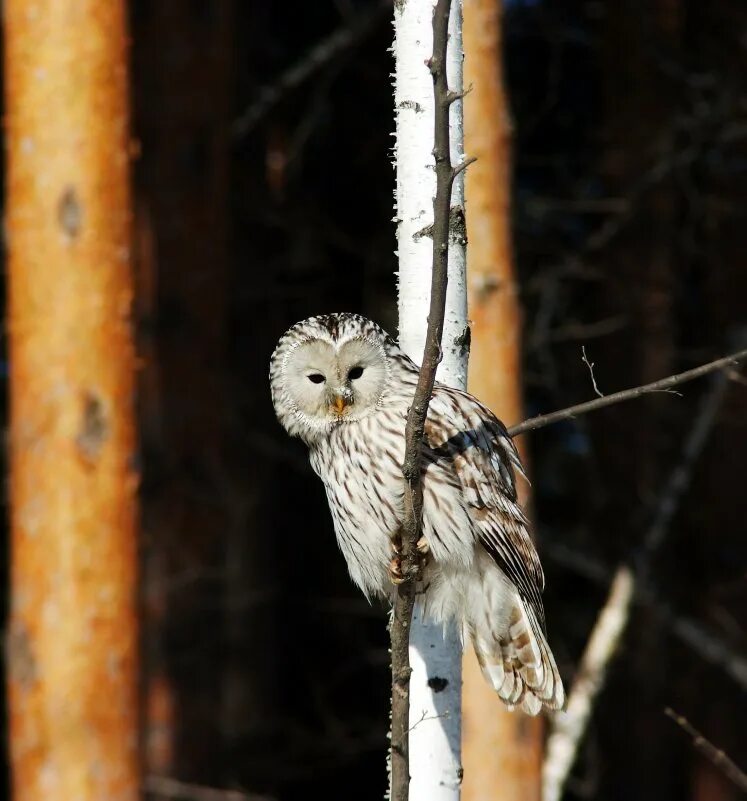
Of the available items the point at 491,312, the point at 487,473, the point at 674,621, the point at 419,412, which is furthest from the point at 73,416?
the point at 419,412

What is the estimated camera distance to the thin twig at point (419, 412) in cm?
244

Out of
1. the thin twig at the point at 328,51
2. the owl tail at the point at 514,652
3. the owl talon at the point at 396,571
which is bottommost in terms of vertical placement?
the owl tail at the point at 514,652

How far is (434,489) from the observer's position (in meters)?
3.58

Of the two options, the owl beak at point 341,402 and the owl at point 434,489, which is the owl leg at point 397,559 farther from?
the owl beak at point 341,402

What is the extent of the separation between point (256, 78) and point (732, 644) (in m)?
5.00

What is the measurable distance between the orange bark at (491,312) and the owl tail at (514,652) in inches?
57.9

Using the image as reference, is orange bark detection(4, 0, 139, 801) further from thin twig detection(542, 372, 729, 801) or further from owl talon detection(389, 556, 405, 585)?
owl talon detection(389, 556, 405, 585)

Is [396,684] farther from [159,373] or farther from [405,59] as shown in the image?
[159,373]

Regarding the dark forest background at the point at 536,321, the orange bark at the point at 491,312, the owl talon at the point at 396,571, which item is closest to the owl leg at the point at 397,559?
the owl talon at the point at 396,571

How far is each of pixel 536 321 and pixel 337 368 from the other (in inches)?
124

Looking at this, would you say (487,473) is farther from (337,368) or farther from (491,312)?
(491,312)

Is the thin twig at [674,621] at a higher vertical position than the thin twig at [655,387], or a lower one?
lower

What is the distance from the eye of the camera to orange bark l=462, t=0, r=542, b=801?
5.38m

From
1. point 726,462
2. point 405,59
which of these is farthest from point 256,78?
point 405,59
